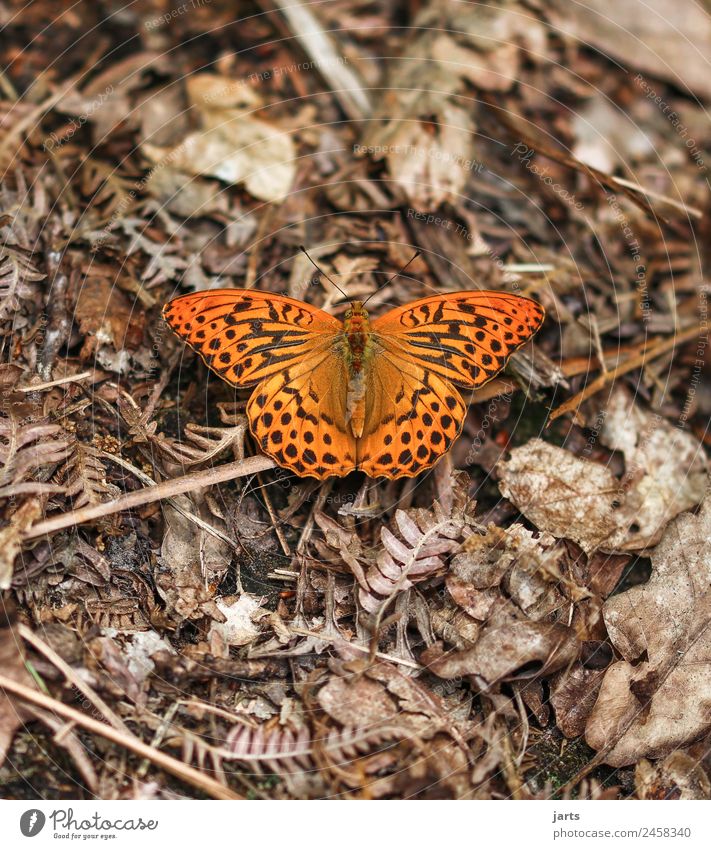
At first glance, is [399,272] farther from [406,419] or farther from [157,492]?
[157,492]

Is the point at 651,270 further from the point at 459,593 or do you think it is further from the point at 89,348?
the point at 89,348

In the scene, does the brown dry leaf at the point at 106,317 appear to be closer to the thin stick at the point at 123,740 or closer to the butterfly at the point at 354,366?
the butterfly at the point at 354,366

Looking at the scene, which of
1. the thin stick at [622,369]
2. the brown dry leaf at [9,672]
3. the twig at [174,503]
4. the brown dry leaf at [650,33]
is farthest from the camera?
the brown dry leaf at [650,33]

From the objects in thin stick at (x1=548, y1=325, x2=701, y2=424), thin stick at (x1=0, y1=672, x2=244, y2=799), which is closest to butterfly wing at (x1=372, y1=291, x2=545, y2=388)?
thin stick at (x1=548, y1=325, x2=701, y2=424)

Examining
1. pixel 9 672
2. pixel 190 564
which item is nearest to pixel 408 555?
pixel 190 564

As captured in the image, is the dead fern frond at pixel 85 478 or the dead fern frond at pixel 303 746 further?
the dead fern frond at pixel 85 478

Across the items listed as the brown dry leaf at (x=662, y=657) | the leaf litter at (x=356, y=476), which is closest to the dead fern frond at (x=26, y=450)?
the leaf litter at (x=356, y=476)
